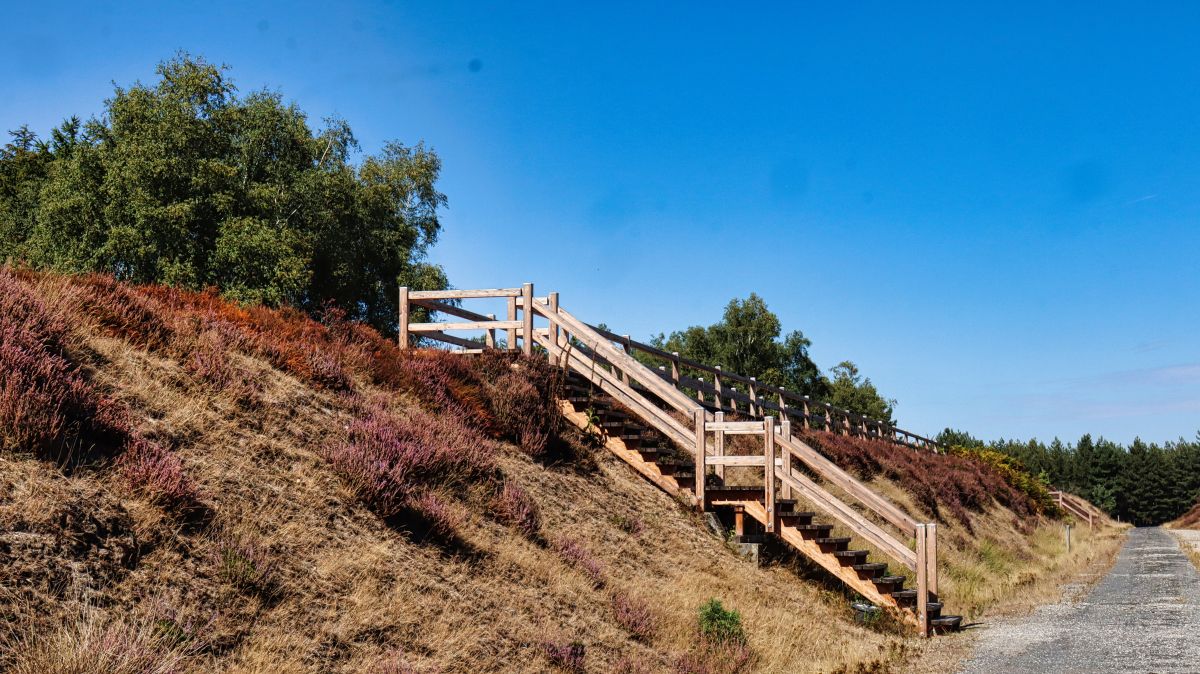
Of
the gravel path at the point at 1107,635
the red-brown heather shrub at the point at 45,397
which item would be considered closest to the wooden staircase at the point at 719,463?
the gravel path at the point at 1107,635

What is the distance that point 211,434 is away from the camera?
9000 mm

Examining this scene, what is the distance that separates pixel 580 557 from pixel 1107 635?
7311 millimetres

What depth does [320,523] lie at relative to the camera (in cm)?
842

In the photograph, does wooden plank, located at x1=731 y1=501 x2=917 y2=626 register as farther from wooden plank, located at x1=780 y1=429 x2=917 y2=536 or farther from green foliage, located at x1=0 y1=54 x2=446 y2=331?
green foliage, located at x1=0 y1=54 x2=446 y2=331

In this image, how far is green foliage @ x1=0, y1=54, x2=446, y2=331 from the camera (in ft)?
97.9

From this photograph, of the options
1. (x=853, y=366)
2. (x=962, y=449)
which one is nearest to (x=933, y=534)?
(x=962, y=449)

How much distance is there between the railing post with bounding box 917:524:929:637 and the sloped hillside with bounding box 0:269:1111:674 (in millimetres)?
540

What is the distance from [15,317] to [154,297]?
3.06 metres

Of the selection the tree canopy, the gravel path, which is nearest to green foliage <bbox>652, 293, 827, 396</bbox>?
the tree canopy

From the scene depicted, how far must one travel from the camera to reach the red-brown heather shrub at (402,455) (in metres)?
9.33

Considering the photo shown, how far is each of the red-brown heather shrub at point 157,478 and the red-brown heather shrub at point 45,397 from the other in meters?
0.26

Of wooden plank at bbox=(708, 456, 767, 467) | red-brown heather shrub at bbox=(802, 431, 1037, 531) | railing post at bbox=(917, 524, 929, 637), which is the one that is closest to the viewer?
railing post at bbox=(917, 524, 929, 637)

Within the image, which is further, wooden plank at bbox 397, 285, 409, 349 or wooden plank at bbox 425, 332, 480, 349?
wooden plank at bbox 425, 332, 480, 349

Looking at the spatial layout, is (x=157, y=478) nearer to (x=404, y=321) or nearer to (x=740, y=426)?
(x=740, y=426)
